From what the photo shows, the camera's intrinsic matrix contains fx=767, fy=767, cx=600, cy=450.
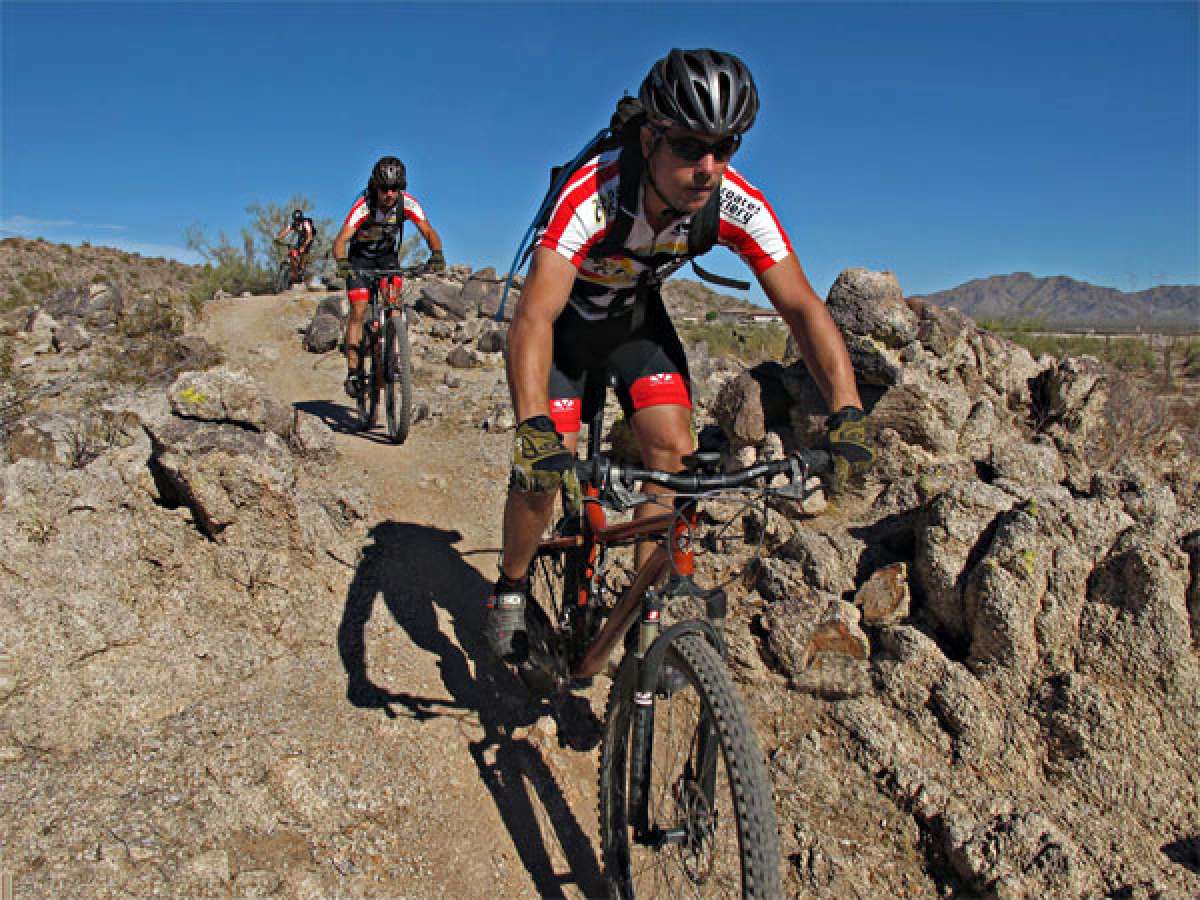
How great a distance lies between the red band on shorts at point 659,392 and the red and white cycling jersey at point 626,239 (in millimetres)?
333

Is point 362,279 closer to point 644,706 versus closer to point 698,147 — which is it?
point 698,147

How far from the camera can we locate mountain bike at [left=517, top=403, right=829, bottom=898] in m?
2.01

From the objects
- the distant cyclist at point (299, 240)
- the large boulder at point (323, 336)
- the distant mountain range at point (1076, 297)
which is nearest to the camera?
the large boulder at point (323, 336)

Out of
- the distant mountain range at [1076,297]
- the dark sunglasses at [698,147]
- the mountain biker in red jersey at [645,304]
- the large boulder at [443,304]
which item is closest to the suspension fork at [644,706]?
the mountain biker in red jersey at [645,304]

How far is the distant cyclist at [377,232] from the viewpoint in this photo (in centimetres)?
698

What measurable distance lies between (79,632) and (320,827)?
1500mm

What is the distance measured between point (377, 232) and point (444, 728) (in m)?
5.19

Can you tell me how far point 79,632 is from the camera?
342 cm

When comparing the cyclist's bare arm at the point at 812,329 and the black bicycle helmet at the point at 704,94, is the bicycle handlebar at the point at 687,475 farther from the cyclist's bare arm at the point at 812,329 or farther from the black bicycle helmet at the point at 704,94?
the black bicycle helmet at the point at 704,94

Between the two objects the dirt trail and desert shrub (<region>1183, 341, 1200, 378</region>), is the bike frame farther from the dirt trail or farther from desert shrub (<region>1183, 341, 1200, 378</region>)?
desert shrub (<region>1183, 341, 1200, 378</region>)

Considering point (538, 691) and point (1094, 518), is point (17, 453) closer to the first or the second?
point (538, 691)

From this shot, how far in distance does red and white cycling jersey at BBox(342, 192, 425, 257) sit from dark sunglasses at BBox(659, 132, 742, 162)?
522cm

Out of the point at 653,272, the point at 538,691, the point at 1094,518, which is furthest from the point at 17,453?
the point at 1094,518

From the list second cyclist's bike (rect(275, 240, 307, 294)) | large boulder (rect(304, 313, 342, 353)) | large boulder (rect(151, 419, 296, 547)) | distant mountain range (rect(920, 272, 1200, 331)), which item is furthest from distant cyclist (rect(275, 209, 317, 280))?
distant mountain range (rect(920, 272, 1200, 331))
